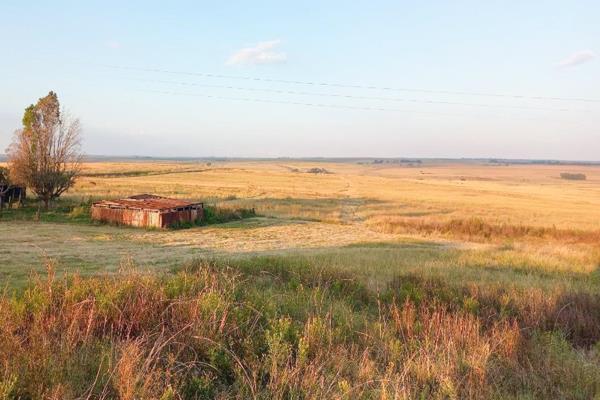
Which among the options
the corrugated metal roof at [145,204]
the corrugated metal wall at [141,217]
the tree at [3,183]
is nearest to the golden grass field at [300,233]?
the corrugated metal wall at [141,217]

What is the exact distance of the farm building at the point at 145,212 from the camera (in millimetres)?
30750

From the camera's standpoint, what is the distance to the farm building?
3075cm

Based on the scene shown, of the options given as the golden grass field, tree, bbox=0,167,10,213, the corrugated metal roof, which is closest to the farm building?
the corrugated metal roof

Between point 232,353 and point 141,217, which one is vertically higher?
point 232,353

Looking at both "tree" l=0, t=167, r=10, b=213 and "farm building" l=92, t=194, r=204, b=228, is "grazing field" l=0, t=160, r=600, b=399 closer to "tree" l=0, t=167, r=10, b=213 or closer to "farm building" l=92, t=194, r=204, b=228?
"farm building" l=92, t=194, r=204, b=228

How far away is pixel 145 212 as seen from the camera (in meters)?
31.0

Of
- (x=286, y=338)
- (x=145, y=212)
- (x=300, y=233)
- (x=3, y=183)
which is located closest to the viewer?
(x=286, y=338)

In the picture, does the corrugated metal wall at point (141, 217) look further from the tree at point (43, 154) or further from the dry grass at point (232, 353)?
the dry grass at point (232, 353)

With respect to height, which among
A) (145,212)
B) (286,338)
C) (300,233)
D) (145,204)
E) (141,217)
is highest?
(286,338)

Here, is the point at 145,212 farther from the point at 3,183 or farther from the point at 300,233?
the point at 3,183

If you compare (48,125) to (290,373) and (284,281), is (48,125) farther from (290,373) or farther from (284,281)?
(290,373)

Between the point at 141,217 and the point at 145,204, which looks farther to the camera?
the point at 145,204

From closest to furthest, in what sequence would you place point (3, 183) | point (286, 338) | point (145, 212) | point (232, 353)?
point (232, 353) → point (286, 338) → point (145, 212) → point (3, 183)

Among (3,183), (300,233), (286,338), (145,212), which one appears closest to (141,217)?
(145,212)
